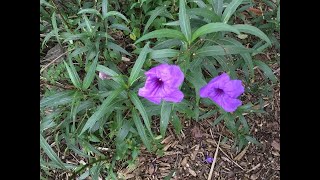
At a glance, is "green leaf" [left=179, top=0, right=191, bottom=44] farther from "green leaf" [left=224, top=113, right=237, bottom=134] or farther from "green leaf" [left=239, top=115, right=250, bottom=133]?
"green leaf" [left=239, top=115, right=250, bottom=133]

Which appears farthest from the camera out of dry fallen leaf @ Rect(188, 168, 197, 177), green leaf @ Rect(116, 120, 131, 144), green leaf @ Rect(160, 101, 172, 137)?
dry fallen leaf @ Rect(188, 168, 197, 177)

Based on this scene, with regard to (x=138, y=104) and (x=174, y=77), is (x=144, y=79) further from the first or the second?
(x=174, y=77)

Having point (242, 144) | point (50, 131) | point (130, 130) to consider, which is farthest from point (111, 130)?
point (242, 144)

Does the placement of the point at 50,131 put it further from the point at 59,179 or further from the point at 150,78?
the point at 150,78

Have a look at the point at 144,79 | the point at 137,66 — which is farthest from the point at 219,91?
the point at 144,79

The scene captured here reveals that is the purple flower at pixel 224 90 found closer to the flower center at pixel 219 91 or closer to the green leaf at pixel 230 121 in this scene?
the flower center at pixel 219 91

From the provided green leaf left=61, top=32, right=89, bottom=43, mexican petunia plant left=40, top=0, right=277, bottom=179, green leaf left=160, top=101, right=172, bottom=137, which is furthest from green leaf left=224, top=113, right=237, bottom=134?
green leaf left=61, top=32, right=89, bottom=43

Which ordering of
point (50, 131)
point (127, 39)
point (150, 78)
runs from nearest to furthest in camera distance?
point (150, 78) → point (50, 131) → point (127, 39)
